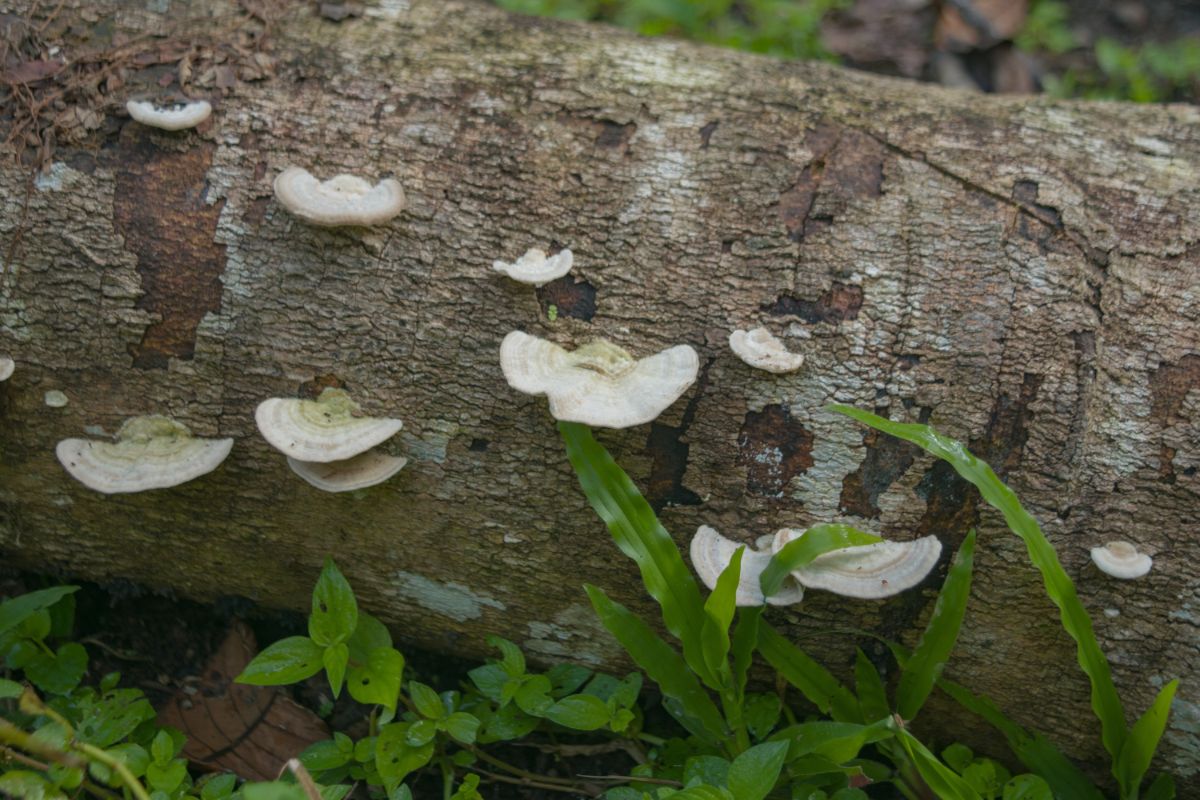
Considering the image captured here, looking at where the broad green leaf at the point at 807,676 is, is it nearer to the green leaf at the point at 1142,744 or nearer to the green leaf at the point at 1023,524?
the green leaf at the point at 1023,524

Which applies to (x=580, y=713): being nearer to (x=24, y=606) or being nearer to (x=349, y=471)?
(x=349, y=471)

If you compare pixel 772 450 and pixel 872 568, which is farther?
pixel 772 450

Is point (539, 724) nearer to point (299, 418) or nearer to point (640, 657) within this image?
point (640, 657)

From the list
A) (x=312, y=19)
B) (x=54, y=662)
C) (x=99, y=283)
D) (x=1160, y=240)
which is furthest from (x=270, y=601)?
(x=1160, y=240)

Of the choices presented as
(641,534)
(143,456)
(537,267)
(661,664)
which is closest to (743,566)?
(641,534)

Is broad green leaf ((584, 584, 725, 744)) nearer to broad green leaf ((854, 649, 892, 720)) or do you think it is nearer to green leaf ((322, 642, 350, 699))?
broad green leaf ((854, 649, 892, 720))
